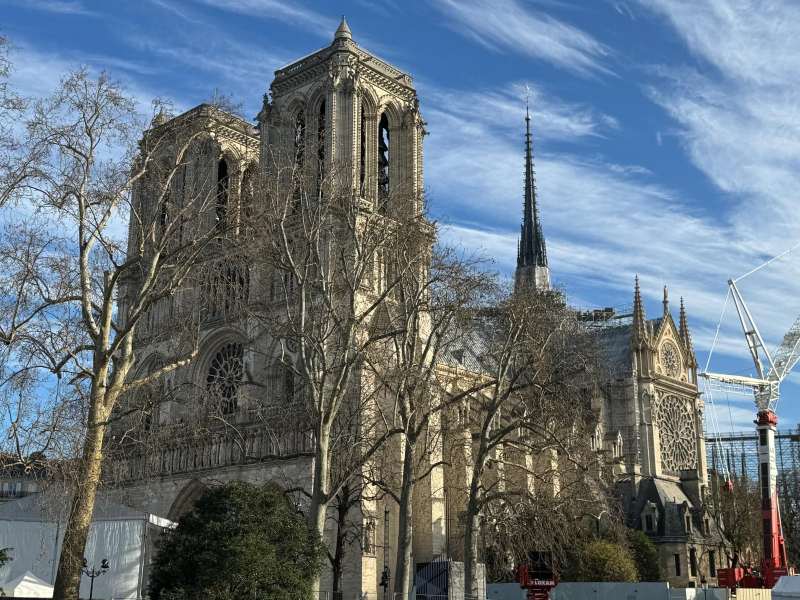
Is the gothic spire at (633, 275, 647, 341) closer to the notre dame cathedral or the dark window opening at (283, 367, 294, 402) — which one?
the notre dame cathedral

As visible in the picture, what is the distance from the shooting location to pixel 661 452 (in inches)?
2347

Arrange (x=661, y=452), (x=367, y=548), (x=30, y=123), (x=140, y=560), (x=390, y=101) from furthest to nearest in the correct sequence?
(x=661, y=452), (x=390, y=101), (x=367, y=548), (x=140, y=560), (x=30, y=123)

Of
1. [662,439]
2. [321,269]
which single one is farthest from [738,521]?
[321,269]

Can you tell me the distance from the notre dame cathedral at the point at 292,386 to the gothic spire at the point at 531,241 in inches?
586

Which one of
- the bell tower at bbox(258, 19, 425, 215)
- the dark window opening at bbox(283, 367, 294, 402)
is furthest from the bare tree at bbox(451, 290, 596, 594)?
the bell tower at bbox(258, 19, 425, 215)

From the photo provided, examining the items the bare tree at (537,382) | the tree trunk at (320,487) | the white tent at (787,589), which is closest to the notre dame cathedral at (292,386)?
→ the bare tree at (537,382)

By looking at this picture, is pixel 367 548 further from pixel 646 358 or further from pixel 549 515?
pixel 646 358

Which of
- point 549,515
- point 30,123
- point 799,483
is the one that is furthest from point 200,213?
point 799,483

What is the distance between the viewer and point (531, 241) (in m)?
81.8

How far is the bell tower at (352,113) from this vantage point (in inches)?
1697

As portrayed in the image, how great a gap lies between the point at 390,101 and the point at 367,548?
71.0 ft

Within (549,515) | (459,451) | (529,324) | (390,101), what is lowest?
(549,515)

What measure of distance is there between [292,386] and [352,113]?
41.0 feet

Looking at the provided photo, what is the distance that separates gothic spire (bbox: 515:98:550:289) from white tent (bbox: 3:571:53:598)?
5621cm
